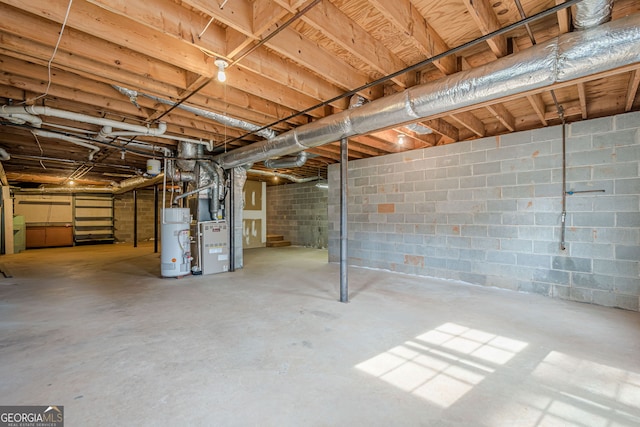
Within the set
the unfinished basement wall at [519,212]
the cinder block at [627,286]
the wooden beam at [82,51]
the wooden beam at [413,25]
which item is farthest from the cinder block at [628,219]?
the wooden beam at [82,51]

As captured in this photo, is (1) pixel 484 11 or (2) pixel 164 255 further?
(2) pixel 164 255

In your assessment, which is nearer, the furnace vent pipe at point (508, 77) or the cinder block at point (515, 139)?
the furnace vent pipe at point (508, 77)

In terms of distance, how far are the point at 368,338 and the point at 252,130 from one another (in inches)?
109

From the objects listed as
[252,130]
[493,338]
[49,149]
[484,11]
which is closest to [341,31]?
[484,11]

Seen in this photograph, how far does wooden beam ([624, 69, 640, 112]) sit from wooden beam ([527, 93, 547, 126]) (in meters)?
0.66

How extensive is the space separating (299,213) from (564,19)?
755 centimetres

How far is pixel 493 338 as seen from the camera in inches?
93.0

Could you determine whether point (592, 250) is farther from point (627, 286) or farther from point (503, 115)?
point (503, 115)

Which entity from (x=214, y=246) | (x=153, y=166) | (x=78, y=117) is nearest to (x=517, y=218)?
(x=214, y=246)

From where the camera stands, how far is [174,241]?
4520 millimetres

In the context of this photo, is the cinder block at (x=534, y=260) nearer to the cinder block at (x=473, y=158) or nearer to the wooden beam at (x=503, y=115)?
the cinder block at (x=473, y=158)

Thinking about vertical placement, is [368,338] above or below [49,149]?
below

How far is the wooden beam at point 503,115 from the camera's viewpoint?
311 centimetres

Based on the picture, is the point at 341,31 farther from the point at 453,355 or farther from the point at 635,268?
the point at 635,268
